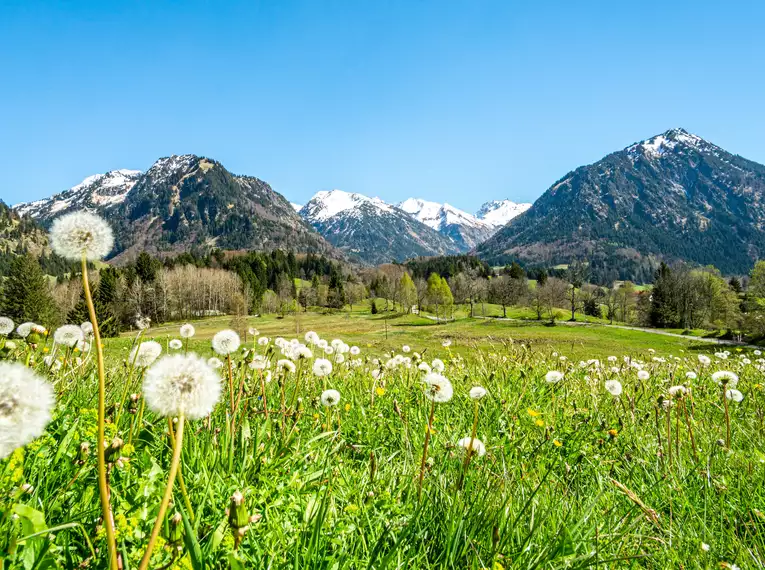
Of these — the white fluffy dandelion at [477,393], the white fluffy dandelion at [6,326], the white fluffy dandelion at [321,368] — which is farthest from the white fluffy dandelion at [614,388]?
the white fluffy dandelion at [6,326]

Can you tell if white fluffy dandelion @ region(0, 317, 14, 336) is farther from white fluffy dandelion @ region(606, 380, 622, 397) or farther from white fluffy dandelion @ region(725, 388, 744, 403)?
white fluffy dandelion @ region(725, 388, 744, 403)

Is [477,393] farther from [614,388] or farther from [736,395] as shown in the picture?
[736,395]

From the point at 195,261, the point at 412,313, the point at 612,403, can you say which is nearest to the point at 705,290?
the point at 412,313

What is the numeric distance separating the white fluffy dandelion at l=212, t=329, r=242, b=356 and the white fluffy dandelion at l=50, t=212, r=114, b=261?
3.81 feet

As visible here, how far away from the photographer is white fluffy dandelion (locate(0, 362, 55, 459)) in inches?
39.7

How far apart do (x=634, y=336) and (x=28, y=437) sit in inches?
2752

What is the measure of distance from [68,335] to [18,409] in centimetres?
362

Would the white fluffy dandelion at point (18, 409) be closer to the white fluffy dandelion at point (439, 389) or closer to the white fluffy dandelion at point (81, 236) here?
the white fluffy dandelion at point (81, 236)

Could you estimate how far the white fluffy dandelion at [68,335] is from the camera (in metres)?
3.84

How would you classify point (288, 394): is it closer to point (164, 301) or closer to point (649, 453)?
point (649, 453)

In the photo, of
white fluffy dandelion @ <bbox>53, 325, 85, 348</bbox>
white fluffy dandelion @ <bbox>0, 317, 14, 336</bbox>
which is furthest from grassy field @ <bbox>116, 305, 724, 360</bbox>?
white fluffy dandelion @ <bbox>53, 325, 85, 348</bbox>

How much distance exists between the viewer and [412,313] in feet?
330

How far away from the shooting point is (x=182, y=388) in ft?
4.15

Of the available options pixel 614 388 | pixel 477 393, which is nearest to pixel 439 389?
pixel 477 393
